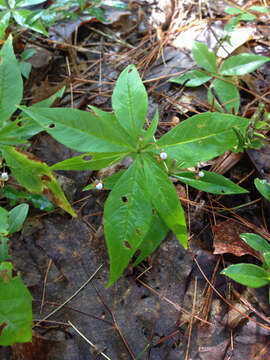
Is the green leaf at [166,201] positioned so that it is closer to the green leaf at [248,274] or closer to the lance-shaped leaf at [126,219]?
the lance-shaped leaf at [126,219]

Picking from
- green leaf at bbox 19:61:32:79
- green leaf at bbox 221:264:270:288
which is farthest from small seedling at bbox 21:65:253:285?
green leaf at bbox 19:61:32:79

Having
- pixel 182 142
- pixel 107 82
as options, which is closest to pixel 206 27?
pixel 107 82

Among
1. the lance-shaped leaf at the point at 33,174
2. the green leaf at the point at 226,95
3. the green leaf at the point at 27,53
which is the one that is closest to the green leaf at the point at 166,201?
the lance-shaped leaf at the point at 33,174

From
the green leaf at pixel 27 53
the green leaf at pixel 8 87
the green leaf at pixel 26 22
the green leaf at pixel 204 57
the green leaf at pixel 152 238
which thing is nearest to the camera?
the green leaf at pixel 152 238

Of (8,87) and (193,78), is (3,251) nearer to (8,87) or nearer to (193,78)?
(8,87)

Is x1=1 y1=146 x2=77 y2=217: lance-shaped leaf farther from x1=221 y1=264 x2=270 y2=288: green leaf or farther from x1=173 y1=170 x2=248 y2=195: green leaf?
x1=221 y1=264 x2=270 y2=288: green leaf
